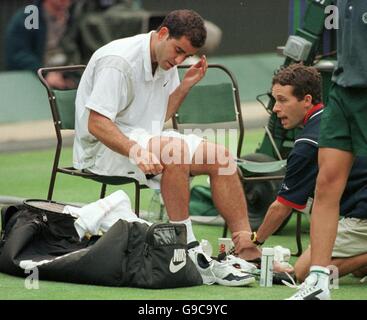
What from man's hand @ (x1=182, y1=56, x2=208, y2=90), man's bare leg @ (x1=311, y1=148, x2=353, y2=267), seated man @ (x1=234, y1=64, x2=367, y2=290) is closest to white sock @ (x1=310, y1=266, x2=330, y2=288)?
man's bare leg @ (x1=311, y1=148, x2=353, y2=267)

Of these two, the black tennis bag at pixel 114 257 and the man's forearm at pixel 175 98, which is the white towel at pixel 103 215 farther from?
the man's forearm at pixel 175 98

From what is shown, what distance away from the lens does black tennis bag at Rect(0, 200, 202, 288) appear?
7.29m

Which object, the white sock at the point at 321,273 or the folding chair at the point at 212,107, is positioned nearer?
the white sock at the point at 321,273

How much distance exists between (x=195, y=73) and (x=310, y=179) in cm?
139

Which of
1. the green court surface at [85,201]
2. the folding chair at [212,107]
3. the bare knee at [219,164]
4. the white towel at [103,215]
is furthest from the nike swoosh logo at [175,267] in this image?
the folding chair at [212,107]

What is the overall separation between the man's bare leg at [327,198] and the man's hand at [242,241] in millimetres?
1237

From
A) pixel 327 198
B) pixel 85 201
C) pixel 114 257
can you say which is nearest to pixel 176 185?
pixel 114 257

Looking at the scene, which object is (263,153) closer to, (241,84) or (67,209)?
(67,209)

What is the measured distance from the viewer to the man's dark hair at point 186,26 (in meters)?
8.23

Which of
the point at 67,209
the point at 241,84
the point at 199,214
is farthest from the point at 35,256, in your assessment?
the point at 241,84

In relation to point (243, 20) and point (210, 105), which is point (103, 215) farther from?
point (243, 20)

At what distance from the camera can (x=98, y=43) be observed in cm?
1658

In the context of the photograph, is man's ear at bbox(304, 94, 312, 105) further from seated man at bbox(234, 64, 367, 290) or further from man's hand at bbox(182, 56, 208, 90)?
Result: man's hand at bbox(182, 56, 208, 90)
